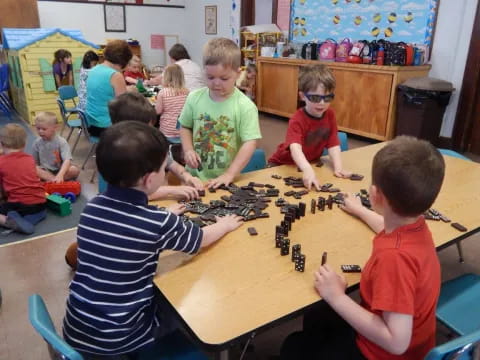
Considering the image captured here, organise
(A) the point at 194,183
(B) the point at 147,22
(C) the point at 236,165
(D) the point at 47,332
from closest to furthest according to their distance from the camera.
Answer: (D) the point at 47,332
(A) the point at 194,183
(C) the point at 236,165
(B) the point at 147,22

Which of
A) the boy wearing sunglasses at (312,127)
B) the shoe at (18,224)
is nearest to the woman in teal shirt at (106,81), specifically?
the shoe at (18,224)

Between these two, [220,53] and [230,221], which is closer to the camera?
[230,221]

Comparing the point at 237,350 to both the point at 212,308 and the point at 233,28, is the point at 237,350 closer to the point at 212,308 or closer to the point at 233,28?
the point at 212,308

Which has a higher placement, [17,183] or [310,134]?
[310,134]

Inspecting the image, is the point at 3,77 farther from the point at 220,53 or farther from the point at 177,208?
the point at 177,208

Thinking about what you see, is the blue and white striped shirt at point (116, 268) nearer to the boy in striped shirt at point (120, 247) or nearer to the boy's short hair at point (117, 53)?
the boy in striped shirt at point (120, 247)

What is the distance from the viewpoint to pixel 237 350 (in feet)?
7.16

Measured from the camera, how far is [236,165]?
90.2 inches

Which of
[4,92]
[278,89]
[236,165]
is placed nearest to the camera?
[236,165]

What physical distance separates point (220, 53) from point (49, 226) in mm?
2443

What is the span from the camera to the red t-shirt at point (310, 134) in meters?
2.57

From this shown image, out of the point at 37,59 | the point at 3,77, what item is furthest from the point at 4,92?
the point at 37,59

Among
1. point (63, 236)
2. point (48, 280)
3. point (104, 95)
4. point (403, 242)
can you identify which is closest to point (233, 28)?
point (104, 95)

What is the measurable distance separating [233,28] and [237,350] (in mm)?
8554
